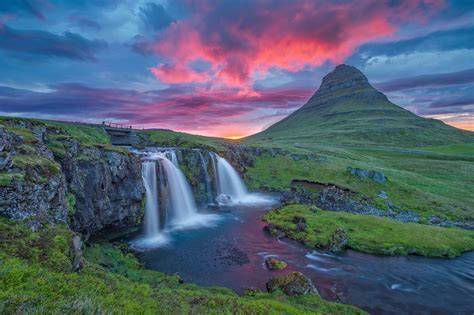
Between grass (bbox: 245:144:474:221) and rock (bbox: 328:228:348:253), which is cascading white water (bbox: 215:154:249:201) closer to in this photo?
grass (bbox: 245:144:474:221)

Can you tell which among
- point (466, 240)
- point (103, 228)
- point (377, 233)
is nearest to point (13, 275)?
point (103, 228)

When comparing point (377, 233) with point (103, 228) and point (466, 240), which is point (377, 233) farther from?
point (103, 228)

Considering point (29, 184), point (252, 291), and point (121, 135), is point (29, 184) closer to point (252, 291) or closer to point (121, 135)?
point (252, 291)

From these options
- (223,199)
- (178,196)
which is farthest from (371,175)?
(178,196)

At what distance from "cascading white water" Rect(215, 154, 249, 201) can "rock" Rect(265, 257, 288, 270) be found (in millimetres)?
28704

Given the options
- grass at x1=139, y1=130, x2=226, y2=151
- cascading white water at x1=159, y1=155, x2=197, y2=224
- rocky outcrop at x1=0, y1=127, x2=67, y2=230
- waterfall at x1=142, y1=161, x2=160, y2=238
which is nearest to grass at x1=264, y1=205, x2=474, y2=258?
cascading white water at x1=159, y1=155, x2=197, y2=224

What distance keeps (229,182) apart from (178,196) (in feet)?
58.0

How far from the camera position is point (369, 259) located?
2798 centimetres

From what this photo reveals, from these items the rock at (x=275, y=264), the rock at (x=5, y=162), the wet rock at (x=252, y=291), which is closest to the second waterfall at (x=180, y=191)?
the rock at (x=275, y=264)

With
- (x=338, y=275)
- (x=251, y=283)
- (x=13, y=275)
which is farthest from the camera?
(x=338, y=275)

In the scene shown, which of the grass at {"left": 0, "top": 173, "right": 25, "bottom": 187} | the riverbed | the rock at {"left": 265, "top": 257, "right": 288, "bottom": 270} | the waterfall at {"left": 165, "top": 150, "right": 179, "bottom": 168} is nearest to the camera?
the grass at {"left": 0, "top": 173, "right": 25, "bottom": 187}

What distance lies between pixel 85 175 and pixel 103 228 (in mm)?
6649

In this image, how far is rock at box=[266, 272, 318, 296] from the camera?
1883 cm

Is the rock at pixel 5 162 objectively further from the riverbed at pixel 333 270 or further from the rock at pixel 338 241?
the rock at pixel 338 241
